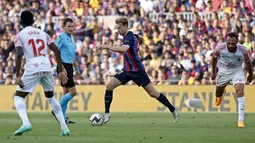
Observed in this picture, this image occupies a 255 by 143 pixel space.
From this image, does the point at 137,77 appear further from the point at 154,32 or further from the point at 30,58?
the point at 154,32

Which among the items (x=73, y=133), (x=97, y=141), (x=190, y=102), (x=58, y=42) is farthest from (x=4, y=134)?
(x=190, y=102)

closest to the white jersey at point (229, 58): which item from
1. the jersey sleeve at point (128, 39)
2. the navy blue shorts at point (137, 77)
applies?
the navy blue shorts at point (137, 77)

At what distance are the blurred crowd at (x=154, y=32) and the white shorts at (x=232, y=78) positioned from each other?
287 inches

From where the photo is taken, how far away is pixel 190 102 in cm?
2531

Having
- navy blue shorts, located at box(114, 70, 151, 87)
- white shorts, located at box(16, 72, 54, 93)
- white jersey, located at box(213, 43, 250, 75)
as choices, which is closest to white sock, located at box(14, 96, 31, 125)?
white shorts, located at box(16, 72, 54, 93)

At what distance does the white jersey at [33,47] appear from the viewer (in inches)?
569

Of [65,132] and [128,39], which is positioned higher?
[128,39]

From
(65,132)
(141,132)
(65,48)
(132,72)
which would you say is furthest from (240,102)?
(65,132)

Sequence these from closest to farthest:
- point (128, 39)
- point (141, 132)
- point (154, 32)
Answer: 1. point (141, 132)
2. point (128, 39)
3. point (154, 32)

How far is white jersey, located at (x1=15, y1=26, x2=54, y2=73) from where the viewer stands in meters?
14.5

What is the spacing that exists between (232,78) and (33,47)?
6.46m

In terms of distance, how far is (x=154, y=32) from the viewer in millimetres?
29891

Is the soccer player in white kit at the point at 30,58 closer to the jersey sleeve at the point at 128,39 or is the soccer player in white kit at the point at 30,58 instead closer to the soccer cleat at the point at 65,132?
the soccer cleat at the point at 65,132

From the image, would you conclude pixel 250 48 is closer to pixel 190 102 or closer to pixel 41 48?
pixel 190 102
